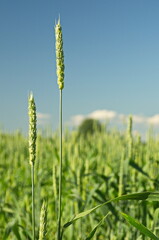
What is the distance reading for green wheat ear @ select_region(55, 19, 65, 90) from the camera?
109cm

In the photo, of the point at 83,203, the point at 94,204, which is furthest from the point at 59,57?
the point at 94,204

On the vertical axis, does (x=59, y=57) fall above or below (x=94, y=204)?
above

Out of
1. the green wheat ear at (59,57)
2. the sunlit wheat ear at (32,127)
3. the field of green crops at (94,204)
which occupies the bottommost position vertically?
the field of green crops at (94,204)

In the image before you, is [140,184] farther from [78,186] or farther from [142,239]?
[142,239]

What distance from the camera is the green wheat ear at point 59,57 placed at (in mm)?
1089

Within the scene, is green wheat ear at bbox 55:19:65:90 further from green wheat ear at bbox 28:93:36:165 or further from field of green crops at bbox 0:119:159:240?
field of green crops at bbox 0:119:159:240

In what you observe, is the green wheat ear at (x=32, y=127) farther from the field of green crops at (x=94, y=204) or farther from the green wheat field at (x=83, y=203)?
the field of green crops at (x=94, y=204)

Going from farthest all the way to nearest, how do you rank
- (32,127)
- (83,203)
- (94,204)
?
(94,204)
(83,203)
(32,127)

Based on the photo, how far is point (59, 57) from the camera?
3.61 ft

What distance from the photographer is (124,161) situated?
8.33ft

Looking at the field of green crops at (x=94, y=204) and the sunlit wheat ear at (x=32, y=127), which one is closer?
the sunlit wheat ear at (x=32, y=127)

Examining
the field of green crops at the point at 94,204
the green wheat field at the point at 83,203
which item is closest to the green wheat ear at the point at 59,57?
the green wheat field at the point at 83,203

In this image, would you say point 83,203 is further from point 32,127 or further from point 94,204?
point 32,127

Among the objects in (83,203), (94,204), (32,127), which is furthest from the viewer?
(94,204)
